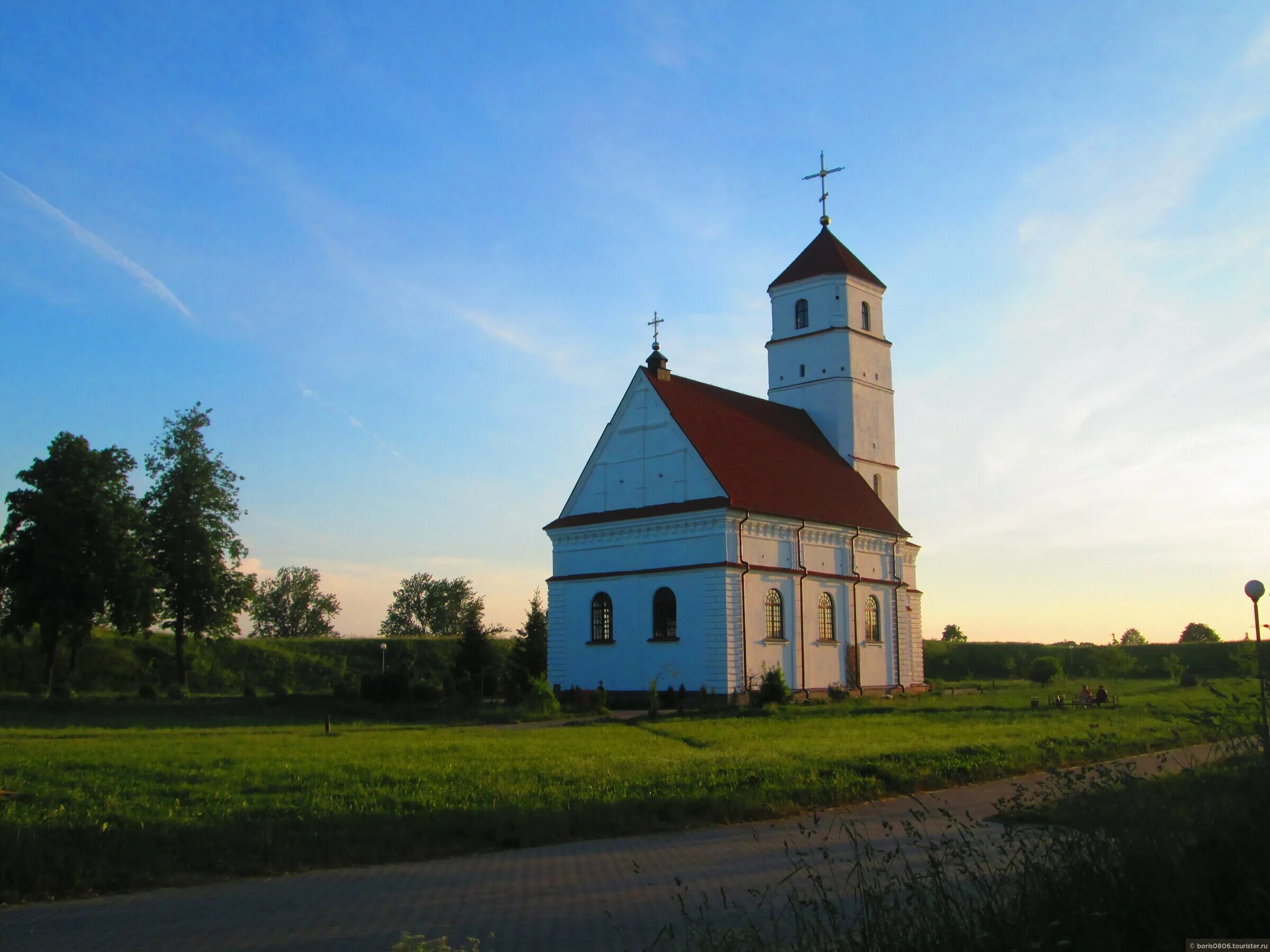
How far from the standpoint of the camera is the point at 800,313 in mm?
47031

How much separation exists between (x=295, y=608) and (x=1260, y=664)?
10504 cm

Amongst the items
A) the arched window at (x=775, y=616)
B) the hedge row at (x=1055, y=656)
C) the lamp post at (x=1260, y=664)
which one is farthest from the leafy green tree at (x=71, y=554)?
the hedge row at (x=1055, y=656)

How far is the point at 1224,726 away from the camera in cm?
1098

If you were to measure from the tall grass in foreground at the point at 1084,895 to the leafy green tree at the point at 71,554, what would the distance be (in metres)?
39.0

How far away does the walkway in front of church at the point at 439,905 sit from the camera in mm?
7848

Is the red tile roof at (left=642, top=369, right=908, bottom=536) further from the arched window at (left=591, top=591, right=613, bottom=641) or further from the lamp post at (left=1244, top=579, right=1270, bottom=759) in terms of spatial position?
the lamp post at (left=1244, top=579, right=1270, bottom=759)

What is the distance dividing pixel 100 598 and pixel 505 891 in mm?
37457

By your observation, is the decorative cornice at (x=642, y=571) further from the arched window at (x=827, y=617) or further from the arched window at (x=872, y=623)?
the arched window at (x=872, y=623)

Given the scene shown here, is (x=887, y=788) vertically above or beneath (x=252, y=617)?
beneath

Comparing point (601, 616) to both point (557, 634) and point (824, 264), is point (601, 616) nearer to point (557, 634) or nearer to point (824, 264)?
point (557, 634)

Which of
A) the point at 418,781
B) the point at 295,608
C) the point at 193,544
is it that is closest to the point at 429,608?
the point at 295,608

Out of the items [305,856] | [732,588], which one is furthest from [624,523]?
[305,856]

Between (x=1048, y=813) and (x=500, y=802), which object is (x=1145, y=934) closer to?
(x=1048, y=813)

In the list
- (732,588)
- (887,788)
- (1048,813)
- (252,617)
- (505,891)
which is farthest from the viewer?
(252,617)
